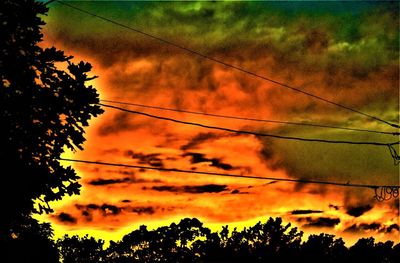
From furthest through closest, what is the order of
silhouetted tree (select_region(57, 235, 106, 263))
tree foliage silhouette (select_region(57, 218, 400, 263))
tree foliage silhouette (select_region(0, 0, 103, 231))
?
silhouetted tree (select_region(57, 235, 106, 263)) < tree foliage silhouette (select_region(57, 218, 400, 263)) < tree foliage silhouette (select_region(0, 0, 103, 231))

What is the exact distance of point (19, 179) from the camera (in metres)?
13.2

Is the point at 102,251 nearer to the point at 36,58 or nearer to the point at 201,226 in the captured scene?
the point at 201,226

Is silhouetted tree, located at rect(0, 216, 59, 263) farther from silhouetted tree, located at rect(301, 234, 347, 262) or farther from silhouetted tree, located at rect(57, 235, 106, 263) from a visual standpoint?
silhouetted tree, located at rect(57, 235, 106, 263)

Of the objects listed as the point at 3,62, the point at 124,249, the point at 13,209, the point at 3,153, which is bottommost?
the point at 13,209

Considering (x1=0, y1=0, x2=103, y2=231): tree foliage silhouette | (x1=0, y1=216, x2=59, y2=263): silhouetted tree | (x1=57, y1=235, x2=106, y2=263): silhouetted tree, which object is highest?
(x1=57, y1=235, x2=106, y2=263): silhouetted tree

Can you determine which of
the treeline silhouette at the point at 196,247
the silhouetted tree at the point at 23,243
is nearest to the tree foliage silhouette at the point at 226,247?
the treeline silhouette at the point at 196,247

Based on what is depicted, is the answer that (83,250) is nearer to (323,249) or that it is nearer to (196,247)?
(196,247)

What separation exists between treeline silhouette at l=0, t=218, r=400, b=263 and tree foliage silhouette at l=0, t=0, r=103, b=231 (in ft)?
4.79

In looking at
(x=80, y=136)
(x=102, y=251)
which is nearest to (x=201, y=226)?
(x=102, y=251)

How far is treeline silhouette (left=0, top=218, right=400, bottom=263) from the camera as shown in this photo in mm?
15281

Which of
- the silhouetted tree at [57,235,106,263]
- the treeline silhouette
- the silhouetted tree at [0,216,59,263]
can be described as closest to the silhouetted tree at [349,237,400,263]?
the treeline silhouette

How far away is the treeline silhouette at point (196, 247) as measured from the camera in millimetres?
15281

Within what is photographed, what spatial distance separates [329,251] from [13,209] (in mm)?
36987

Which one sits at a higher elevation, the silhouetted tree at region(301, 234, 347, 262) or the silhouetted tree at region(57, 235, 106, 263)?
the silhouetted tree at region(57, 235, 106, 263)
